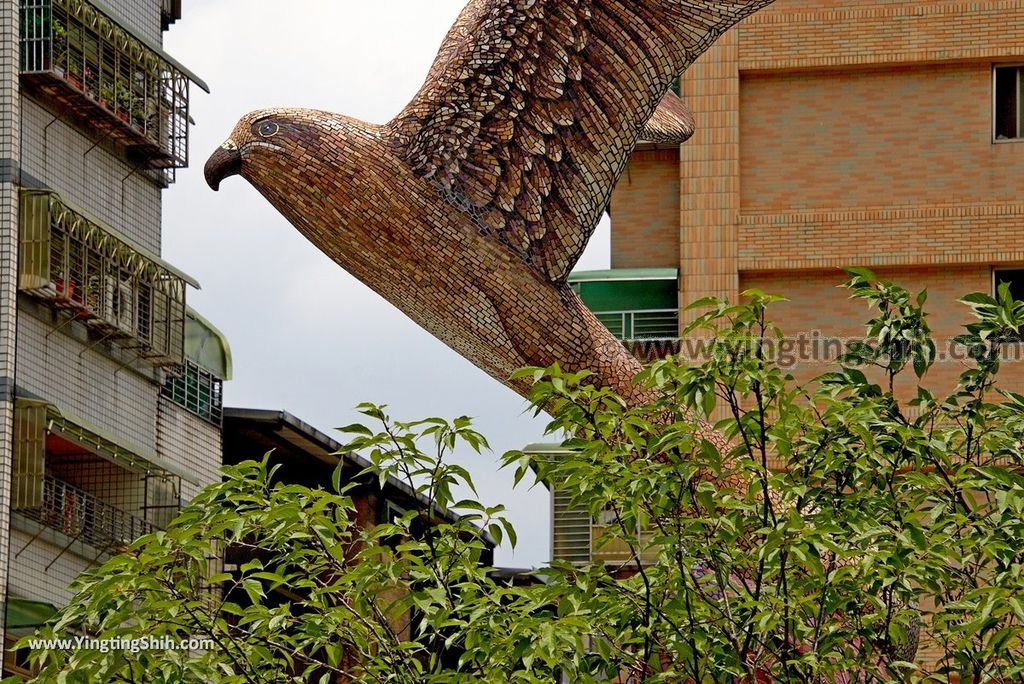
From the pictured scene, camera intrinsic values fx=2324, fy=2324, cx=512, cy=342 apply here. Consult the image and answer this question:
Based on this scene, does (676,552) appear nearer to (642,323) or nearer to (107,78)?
(642,323)

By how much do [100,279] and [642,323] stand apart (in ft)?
28.4

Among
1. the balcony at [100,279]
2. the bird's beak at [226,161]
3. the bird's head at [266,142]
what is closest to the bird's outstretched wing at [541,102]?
the bird's head at [266,142]

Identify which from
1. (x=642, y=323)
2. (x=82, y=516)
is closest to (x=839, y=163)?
(x=642, y=323)

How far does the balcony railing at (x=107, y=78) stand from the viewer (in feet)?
96.1

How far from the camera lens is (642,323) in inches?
996

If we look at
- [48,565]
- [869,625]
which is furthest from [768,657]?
[48,565]

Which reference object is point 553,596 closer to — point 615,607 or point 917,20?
point 615,607

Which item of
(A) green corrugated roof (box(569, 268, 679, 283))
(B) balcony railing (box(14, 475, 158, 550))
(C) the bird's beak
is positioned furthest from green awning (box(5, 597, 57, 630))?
(C) the bird's beak

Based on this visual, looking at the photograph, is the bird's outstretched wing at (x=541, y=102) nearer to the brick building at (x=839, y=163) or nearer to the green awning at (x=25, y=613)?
the brick building at (x=839, y=163)

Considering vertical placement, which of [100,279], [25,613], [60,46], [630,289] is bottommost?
[25,613]

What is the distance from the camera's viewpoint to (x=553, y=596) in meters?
10.6

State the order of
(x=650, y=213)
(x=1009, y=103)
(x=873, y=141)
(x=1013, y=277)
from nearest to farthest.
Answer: (x=1013, y=277) < (x=873, y=141) < (x=1009, y=103) < (x=650, y=213)

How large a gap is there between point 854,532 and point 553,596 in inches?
55.2

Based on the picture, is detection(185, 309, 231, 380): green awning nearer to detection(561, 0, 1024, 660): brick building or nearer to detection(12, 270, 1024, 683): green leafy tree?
detection(561, 0, 1024, 660): brick building
